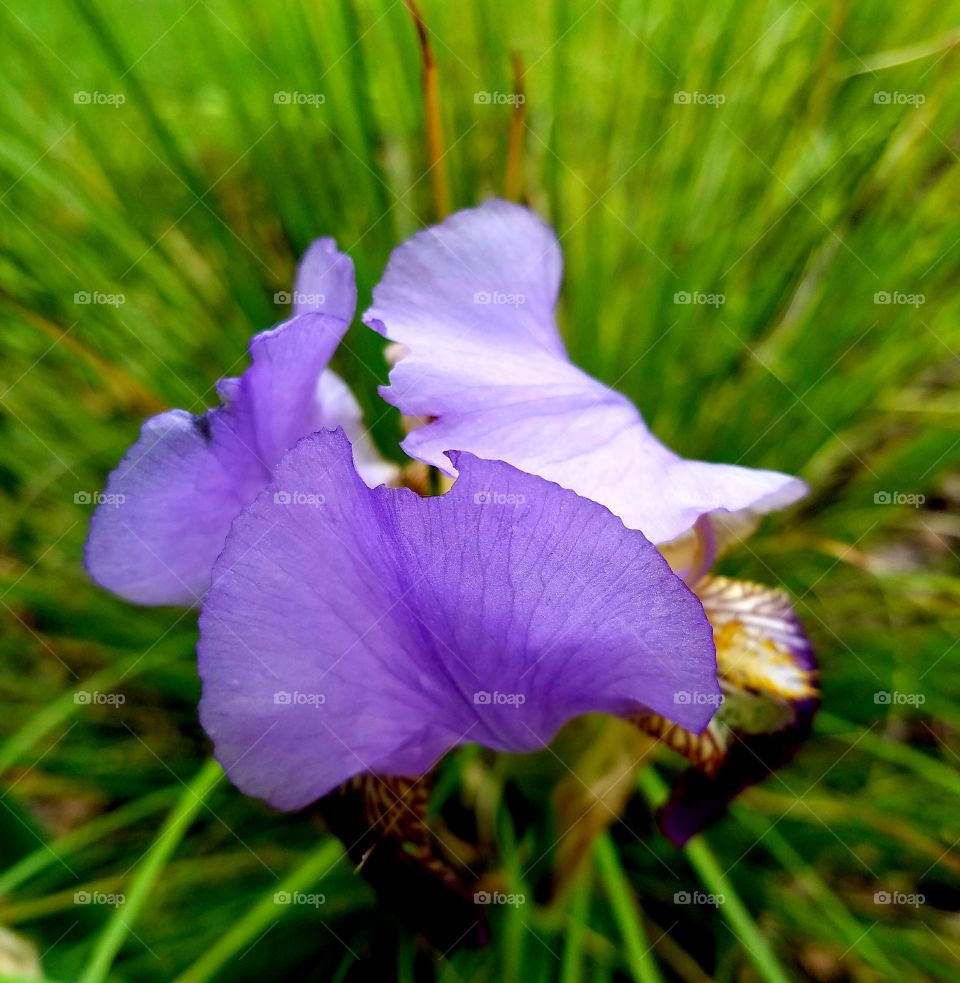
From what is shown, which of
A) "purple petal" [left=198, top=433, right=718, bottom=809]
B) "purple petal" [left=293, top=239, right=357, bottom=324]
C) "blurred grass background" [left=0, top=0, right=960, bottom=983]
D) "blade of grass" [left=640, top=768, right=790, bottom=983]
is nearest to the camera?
"purple petal" [left=198, top=433, right=718, bottom=809]

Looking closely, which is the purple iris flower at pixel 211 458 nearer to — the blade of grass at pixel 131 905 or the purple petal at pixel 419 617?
the purple petal at pixel 419 617

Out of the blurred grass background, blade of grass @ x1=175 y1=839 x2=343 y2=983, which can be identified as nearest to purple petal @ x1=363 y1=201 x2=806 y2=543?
the blurred grass background

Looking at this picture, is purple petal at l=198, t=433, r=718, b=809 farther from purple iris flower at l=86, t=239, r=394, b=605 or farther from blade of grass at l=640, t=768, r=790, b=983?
blade of grass at l=640, t=768, r=790, b=983

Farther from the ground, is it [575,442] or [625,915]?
[575,442]

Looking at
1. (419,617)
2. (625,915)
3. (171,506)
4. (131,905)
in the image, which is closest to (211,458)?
(171,506)

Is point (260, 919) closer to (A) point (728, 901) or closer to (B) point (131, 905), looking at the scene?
(B) point (131, 905)

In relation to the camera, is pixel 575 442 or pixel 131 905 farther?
pixel 131 905

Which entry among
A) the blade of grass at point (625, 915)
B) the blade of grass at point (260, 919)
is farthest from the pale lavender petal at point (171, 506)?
the blade of grass at point (625, 915)
